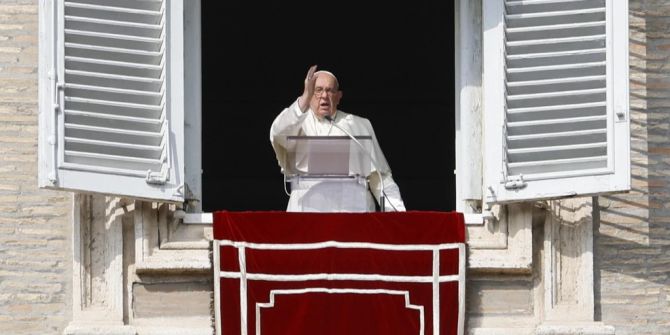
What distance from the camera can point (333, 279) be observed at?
1280 cm

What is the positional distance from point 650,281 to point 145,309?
2.47m

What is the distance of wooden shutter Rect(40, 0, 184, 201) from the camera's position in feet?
41.5

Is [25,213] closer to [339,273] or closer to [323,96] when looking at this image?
[339,273]

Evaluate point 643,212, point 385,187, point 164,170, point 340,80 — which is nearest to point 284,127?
point 385,187

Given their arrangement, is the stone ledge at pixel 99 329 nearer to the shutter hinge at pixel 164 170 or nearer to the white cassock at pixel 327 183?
the shutter hinge at pixel 164 170

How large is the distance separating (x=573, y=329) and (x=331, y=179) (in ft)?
4.62

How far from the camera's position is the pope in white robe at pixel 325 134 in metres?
13.3

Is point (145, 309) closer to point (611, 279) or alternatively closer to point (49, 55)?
point (49, 55)

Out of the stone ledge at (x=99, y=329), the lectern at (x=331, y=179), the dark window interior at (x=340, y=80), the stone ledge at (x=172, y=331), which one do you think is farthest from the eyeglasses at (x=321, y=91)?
the dark window interior at (x=340, y=80)

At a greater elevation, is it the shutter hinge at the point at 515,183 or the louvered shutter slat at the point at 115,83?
the louvered shutter slat at the point at 115,83

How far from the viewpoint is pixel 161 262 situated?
12.9 meters

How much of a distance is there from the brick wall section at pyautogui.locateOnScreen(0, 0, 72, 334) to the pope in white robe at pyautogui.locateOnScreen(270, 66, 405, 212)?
45.8 inches

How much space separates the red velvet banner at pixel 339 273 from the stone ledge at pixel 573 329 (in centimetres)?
40

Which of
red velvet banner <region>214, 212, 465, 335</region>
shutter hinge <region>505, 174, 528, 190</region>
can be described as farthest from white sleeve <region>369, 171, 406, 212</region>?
shutter hinge <region>505, 174, 528, 190</region>
